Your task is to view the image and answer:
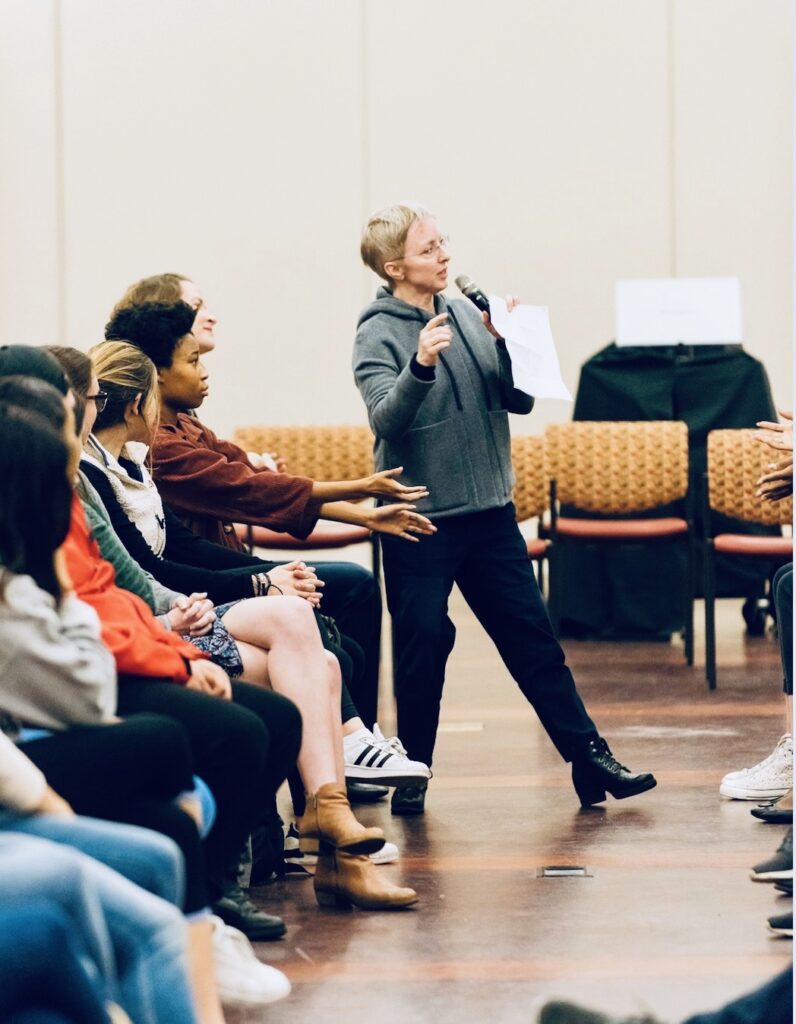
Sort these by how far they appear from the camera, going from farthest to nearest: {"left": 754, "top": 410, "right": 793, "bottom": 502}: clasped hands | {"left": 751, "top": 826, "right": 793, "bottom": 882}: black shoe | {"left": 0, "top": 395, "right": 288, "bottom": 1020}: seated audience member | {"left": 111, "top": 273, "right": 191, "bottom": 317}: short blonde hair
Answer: {"left": 754, "top": 410, "right": 793, "bottom": 502}: clasped hands, {"left": 111, "top": 273, "right": 191, "bottom": 317}: short blonde hair, {"left": 751, "top": 826, "right": 793, "bottom": 882}: black shoe, {"left": 0, "top": 395, "right": 288, "bottom": 1020}: seated audience member

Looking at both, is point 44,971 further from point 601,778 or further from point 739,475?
point 739,475

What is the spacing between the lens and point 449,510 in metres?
3.82

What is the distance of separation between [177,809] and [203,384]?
1.65 meters

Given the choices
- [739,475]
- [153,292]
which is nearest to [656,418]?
[739,475]

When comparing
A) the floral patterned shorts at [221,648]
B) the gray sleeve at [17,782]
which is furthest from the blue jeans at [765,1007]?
the floral patterned shorts at [221,648]

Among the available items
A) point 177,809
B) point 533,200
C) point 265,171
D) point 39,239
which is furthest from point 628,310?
point 177,809

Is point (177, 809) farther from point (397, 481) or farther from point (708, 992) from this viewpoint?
point (397, 481)

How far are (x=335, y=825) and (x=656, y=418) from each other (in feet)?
13.5

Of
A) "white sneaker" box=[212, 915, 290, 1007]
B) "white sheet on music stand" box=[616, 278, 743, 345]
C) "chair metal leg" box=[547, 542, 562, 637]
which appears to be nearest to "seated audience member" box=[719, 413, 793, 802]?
"white sneaker" box=[212, 915, 290, 1007]

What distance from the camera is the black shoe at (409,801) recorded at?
12.7 feet

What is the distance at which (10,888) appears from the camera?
1.79 meters

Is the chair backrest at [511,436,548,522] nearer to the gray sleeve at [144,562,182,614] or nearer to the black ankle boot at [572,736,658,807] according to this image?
the black ankle boot at [572,736,658,807]

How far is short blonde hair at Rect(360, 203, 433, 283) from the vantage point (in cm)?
387

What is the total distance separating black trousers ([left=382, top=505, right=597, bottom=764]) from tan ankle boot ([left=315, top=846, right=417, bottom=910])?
802mm
